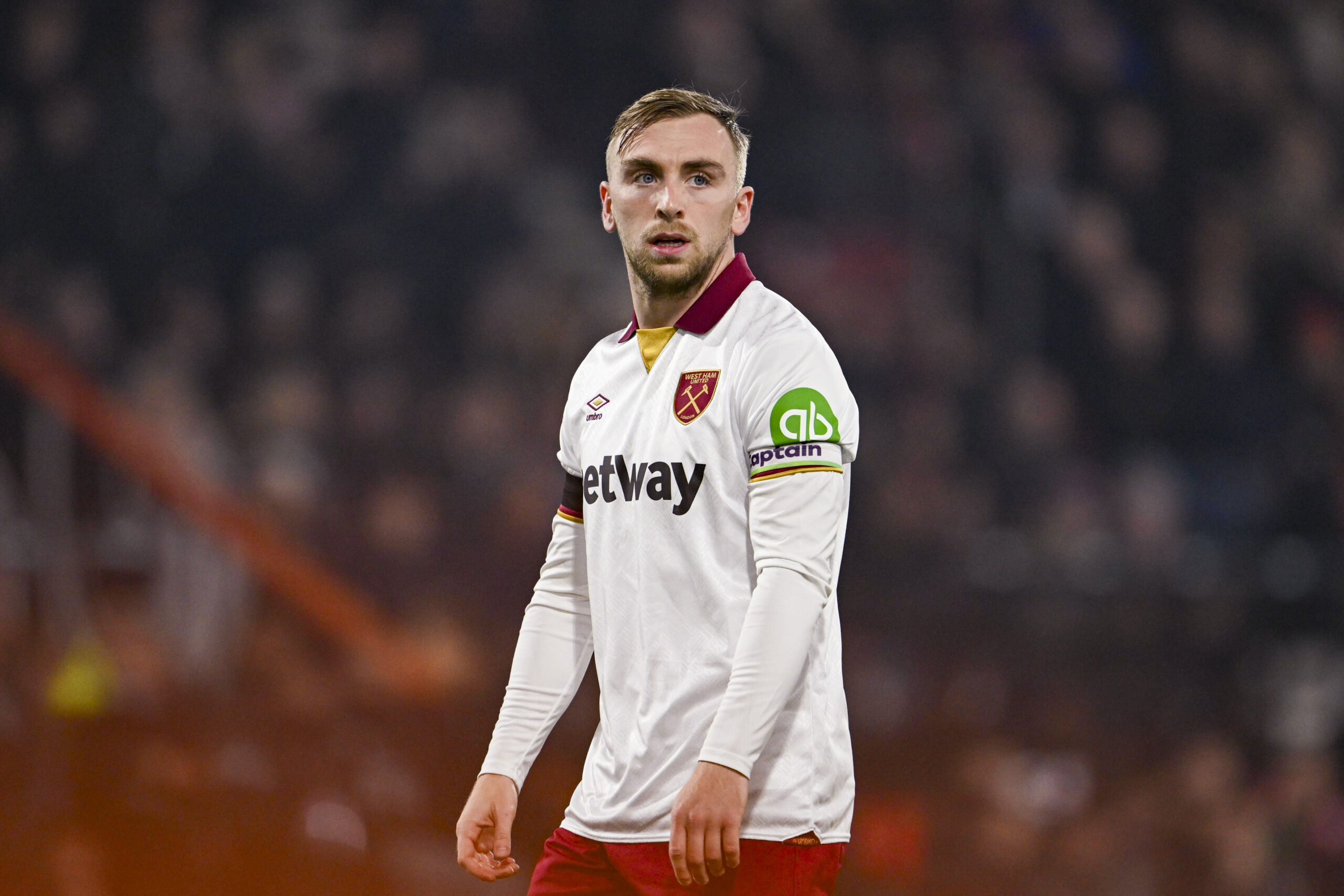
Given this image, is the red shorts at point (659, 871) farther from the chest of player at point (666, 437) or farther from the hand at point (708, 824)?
the chest of player at point (666, 437)

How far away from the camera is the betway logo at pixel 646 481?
170 cm

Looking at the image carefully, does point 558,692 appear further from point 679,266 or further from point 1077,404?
point 1077,404

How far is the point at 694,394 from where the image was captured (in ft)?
5.71

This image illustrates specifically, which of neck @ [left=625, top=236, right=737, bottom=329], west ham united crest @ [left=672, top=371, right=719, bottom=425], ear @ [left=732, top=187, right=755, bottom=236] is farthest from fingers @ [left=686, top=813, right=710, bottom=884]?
ear @ [left=732, top=187, right=755, bottom=236]

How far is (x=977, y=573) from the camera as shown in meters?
5.54

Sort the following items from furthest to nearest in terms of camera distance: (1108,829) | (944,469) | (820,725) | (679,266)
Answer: (944,469) < (1108,829) < (679,266) < (820,725)

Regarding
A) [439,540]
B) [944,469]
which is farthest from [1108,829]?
[439,540]

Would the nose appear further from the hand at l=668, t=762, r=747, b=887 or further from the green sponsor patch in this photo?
the hand at l=668, t=762, r=747, b=887

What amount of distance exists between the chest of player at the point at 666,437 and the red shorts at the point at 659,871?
1.34 feet

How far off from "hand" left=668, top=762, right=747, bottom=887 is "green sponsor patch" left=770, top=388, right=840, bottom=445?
0.39 metres

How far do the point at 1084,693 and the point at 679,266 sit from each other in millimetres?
4117

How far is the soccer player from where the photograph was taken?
1.58 meters

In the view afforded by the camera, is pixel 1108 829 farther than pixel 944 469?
No

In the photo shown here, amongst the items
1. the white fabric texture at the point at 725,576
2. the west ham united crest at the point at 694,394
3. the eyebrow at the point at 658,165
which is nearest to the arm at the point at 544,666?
the white fabric texture at the point at 725,576
